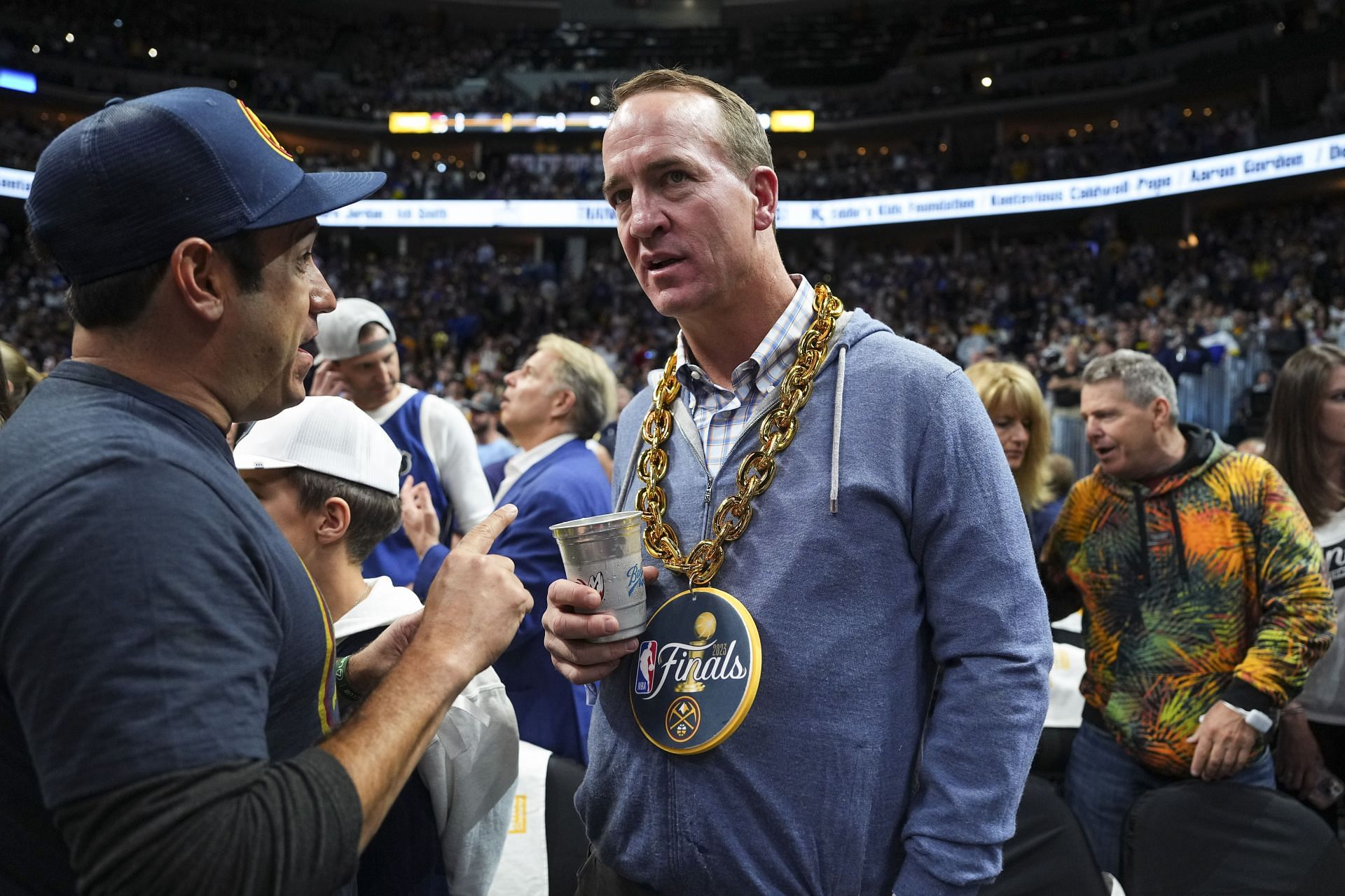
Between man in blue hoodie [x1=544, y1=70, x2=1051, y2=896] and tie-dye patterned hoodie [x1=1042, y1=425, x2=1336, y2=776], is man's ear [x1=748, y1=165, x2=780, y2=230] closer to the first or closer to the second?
man in blue hoodie [x1=544, y1=70, x2=1051, y2=896]

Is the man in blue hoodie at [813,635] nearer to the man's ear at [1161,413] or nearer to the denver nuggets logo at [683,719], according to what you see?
the denver nuggets logo at [683,719]

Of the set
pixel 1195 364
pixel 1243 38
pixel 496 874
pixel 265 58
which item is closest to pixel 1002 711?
pixel 496 874

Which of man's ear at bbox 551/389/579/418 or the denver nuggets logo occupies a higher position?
man's ear at bbox 551/389/579/418

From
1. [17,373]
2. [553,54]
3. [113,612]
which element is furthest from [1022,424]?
[553,54]

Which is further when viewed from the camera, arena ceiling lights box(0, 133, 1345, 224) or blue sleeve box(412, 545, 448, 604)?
arena ceiling lights box(0, 133, 1345, 224)

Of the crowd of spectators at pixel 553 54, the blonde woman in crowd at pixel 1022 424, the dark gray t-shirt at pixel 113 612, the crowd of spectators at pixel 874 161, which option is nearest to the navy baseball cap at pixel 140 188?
the dark gray t-shirt at pixel 113 612

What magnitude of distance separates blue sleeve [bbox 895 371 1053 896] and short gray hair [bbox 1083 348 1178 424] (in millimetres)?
1517

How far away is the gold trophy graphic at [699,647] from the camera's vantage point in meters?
1.47

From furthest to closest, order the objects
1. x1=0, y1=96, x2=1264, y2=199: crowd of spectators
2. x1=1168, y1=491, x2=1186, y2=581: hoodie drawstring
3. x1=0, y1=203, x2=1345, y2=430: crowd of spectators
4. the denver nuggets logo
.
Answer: x1=0, y1=96, x2=1264, y2=199: crowd of spectators
x1=0, y1=203, x2=1345, y2=430: crowd of spectators
x1=1168, y1=491, x2=1186, y2=581: hoodie drawstring
the denver nuggets logo

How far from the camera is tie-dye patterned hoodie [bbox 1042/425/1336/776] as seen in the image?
2.52 meters

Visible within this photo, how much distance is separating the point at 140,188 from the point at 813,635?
991 millimetres

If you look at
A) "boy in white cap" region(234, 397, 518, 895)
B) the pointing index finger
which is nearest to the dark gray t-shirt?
the pointing index finger

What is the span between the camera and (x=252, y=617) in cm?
102

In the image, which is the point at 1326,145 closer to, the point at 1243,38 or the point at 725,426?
the point at 1243,38
